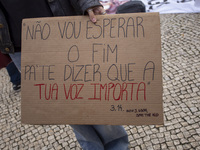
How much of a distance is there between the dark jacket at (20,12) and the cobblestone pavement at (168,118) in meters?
1.56

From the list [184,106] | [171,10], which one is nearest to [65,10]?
[184,106]

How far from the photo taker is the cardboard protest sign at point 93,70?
1.43m

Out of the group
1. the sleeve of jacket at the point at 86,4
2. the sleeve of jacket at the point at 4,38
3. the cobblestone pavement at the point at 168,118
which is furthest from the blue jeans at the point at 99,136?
the sleeve of jacket at the point at 86,4

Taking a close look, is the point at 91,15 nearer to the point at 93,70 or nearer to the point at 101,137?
the point at 93,70

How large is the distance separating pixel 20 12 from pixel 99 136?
1.50 meters

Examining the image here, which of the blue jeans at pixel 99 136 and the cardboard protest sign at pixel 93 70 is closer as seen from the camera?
the cardboard protest sign at pixel 93 70

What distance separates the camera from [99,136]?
2080mm

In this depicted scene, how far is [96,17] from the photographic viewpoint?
1.51m

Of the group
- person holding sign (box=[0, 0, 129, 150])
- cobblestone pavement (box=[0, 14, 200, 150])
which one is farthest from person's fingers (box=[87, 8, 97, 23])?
cobblestone pavement (box=[0, 14, 200, 150])

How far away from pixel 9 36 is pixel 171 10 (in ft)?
14.9

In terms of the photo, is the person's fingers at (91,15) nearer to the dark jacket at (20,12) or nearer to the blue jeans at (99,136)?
the dark jacket at (20,12)

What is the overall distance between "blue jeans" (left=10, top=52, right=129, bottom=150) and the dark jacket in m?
0.19

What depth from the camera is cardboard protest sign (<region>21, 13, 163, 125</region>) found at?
56.2 inches

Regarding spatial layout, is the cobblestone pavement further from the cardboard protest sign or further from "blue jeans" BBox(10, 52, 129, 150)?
the cardboard protest sign
